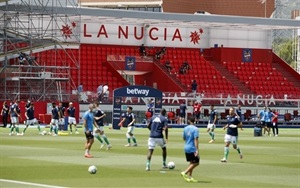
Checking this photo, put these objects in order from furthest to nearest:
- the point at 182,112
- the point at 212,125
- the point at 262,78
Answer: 1. the point at 262,78
2. the point at 182,112
3. the point at 212,125

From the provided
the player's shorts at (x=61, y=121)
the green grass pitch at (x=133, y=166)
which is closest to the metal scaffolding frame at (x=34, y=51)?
the player's shorts at (x=61, y=121)

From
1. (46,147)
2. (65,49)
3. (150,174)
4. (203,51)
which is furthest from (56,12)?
(150,174)

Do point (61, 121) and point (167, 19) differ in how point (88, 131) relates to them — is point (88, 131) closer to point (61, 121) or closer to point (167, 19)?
point (61, 121)

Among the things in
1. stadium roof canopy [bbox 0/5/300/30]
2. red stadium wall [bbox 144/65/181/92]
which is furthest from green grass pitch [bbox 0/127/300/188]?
red stadium wall [bbox 144/65/181/92]

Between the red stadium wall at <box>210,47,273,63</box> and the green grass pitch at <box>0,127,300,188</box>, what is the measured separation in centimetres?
5164

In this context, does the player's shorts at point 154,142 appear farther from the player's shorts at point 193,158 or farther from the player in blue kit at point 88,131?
the player in blue kit at point 88,131

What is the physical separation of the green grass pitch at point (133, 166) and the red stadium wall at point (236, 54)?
169 feet

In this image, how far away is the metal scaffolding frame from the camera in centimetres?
8181

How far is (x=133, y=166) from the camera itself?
114 feet

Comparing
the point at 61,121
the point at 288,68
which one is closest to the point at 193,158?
the point at 61,121

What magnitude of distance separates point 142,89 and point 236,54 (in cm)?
2982

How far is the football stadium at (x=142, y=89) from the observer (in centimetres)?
3781

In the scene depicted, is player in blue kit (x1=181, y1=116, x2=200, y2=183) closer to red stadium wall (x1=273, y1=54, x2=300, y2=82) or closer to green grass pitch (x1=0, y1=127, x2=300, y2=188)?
green grass pitch (x1=0, y1=127, x2=300, y2=188)

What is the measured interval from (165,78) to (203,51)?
429 inches
